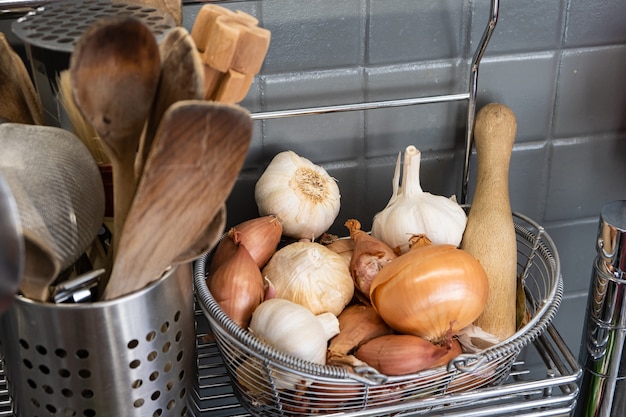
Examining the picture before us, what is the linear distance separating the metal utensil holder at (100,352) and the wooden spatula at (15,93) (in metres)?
0.14

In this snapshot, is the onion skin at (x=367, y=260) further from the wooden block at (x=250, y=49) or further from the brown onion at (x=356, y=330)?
the wooden block at (x=250, y=49)

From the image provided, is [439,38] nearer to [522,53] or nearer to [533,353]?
[522,53]

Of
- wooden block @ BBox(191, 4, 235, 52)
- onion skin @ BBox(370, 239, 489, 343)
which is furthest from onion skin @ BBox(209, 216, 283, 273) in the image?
wooden block @ BBox(191, 4, 235, 52)

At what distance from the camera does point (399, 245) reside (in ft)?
2.25

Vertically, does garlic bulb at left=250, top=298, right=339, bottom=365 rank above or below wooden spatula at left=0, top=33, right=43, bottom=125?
below

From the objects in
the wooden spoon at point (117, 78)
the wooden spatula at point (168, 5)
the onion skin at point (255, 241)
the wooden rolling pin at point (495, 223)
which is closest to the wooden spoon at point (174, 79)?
the wooden spoon at point (117, 78)

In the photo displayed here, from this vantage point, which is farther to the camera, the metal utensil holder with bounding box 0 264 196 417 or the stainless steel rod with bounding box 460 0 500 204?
the stainless steel rod with bounding box 460 0 500 204

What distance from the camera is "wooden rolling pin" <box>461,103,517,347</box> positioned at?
0.67 meters

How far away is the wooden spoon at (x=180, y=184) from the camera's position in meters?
0.40

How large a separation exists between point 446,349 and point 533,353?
0.41m

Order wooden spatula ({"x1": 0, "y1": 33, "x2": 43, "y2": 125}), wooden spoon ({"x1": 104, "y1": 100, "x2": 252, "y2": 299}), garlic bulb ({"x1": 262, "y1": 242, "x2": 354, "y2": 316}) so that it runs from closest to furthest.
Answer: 1. wooden spoon ({"x1": 104, "y1": 100, "x2": 252, "y2": 299})
2. wooden spatula ({"x1": 0, "y1": 33, "x2": 43, "y2": 125})
3. garlic bulb ({"x1": 262, "y1": 242, "x2": 354, "y2": 316})

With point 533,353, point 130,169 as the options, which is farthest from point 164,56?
point 533,353

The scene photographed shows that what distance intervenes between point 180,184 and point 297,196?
0.28 meters

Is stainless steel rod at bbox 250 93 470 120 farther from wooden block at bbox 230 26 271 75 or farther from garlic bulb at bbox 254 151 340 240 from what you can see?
wooden block at bbox 230 26 271 75
